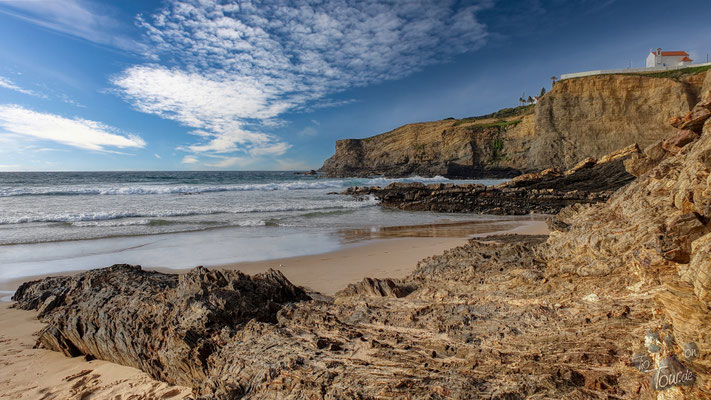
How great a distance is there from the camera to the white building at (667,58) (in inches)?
1882

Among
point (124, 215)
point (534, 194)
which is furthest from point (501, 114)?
point (124, 215)

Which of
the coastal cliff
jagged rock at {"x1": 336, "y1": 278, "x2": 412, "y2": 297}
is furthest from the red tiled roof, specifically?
jagged rock at {"x1": 336, "y1": 278, "x2": 412, "y2": 297}

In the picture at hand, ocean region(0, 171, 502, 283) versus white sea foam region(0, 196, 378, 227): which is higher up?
white sea foam region(0, 196, 378, 227)

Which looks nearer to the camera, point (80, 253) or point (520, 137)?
point (80, 253)

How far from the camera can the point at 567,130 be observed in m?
43.6

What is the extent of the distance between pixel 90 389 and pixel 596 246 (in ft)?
13.5

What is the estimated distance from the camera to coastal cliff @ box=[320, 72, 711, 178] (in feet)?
127

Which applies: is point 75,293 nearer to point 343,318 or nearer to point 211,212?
point 343,318

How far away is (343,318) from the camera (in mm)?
2453

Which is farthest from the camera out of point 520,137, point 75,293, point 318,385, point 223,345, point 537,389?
point 520,137

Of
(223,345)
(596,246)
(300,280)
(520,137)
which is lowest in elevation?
(300,280)

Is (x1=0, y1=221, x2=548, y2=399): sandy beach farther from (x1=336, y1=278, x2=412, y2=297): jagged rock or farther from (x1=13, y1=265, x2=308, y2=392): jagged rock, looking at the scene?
(x1=336, y1=278, x2=412, y2=297): jagged rock

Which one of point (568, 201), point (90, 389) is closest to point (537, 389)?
point (90, 389)

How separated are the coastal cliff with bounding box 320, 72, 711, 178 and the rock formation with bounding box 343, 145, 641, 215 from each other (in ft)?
76.2
